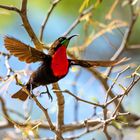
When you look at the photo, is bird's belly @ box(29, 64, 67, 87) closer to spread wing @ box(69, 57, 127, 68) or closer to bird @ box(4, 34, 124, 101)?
bird @ box(4, 34, 124, 101)

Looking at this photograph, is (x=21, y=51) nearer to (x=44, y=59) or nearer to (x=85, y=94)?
(x=44, y=59)

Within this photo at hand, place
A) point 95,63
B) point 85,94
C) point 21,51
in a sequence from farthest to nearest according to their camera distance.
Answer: point 85,94
point 95,63
point 21,51

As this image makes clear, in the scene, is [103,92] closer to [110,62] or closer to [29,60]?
[110,62]

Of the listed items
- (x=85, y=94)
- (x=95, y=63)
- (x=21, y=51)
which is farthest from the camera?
(x=85, y=94)

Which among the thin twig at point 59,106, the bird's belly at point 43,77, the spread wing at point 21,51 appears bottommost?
the thin twig at point 59,106

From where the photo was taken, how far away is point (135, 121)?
7.30 feet

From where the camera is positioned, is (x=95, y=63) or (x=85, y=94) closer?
(x=95, y=63)

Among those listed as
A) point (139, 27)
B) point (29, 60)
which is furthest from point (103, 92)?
point (139, 27)

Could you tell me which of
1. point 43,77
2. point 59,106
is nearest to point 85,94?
point 59,106

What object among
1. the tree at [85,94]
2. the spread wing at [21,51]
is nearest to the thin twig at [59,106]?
the tree at [85,94]

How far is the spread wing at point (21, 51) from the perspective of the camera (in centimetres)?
137

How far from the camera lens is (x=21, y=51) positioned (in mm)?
1395

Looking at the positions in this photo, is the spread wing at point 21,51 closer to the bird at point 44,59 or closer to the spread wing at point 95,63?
the bird at point 44,59

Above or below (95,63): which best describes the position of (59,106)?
below
